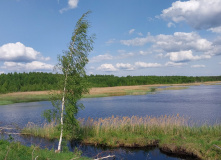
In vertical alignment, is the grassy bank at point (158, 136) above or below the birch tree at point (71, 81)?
below

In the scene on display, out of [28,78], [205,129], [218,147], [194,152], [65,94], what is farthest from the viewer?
[28,78]

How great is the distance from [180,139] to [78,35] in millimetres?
11309

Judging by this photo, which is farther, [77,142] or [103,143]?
[77,142]

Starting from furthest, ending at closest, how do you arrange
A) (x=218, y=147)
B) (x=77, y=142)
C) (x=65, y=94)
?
(x=77, y=142) < (x=65, y=94) < (x=218, y=147)

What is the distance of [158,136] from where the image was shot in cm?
1795

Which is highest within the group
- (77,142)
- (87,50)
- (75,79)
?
(87,50)

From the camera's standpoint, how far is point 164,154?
1549 centimetres

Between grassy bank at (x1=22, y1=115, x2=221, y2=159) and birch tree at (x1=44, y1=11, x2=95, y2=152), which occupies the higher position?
birch tree at (x1=44, y1=11, x2=95, y2=152)

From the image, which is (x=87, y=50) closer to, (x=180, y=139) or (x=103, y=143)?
(x=103, y=143)

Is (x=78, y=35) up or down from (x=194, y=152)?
up

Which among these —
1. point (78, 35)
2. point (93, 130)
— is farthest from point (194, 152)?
point (78, 35)

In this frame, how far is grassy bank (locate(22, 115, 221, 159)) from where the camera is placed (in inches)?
561

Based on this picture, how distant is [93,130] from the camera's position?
19438mm

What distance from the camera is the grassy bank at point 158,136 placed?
46.7ft
